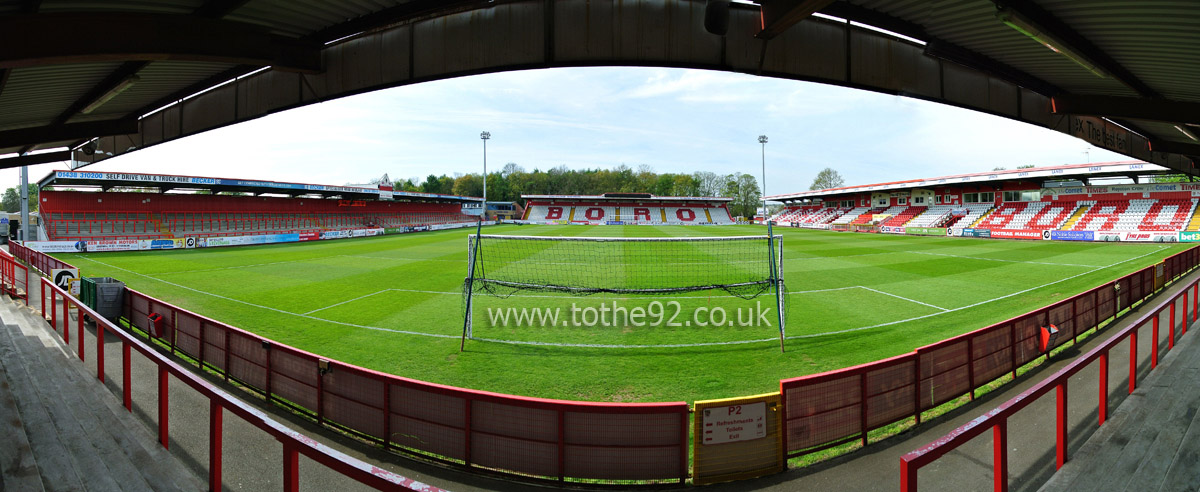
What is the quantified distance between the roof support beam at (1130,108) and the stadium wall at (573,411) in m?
3.41

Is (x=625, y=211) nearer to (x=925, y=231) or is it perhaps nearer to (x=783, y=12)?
(x=925, y=231)

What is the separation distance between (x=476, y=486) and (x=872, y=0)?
6.28 meters

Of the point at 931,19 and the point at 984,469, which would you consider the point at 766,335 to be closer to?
the point at 984,469

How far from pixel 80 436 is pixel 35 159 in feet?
36.8

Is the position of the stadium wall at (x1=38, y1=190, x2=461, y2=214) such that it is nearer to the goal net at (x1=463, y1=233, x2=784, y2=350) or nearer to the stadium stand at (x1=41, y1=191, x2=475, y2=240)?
the stadium stand at (x1=41, y1=191, x2=475, y2=240)

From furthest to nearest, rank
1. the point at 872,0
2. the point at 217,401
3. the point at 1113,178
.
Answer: the point at 1113,178
the point at 872,0
the point at 217,401

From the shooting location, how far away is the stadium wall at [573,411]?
4582 mm

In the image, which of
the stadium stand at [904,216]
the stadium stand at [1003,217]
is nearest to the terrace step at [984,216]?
the stadium stand at [1003,217]

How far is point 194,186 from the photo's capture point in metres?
35.7

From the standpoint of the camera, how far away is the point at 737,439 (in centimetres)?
461

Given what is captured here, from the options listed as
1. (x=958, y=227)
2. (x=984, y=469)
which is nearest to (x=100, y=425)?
(x=984, y=469)

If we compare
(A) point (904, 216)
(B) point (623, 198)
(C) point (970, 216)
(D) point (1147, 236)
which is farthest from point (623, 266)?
(B) point (623, 198)

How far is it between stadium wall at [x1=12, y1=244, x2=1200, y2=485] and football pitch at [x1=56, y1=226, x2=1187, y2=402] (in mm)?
1863

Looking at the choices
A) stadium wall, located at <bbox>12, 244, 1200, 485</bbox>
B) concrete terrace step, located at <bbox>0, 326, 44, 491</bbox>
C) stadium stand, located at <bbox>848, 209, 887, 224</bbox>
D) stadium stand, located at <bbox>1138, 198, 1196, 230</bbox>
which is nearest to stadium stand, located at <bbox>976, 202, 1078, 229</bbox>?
stadium stand, located at <bbox>1138, 198, 1196, 230</bbox>
